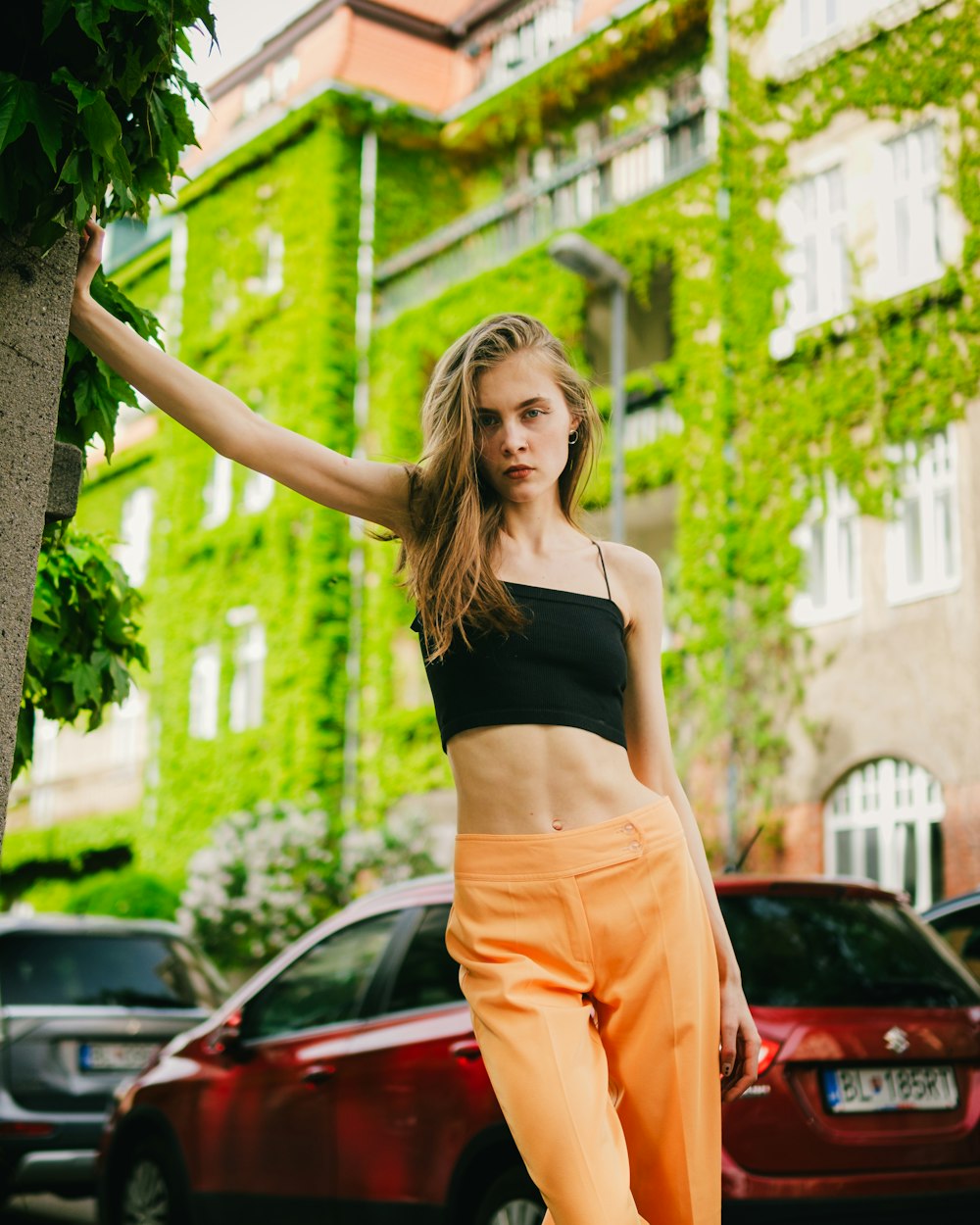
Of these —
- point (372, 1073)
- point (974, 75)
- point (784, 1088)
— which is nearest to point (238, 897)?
point (974, 75)

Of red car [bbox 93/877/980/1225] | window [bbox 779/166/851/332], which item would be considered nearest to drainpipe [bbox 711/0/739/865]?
window [bbox 779/166/851/332]

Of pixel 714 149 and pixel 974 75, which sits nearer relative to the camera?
pixel 974 75

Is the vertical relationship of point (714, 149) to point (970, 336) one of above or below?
above

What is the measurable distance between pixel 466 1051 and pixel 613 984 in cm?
316

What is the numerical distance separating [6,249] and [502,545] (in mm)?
1062

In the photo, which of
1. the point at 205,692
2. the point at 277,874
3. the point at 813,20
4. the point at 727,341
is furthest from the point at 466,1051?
the point at 205,692

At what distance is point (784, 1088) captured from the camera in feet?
18.0

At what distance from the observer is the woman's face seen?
10.7 ft

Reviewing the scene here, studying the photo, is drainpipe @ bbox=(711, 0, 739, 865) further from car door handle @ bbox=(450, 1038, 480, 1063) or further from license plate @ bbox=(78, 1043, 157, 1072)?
car door handle @ bbox=(450, 1038, 480, 1063)

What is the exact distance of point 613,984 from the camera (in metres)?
3.08

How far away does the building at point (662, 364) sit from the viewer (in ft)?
59.3

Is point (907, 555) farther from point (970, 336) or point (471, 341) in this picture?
point (471, 341)

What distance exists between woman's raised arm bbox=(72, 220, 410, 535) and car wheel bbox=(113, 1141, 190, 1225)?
17.9ft

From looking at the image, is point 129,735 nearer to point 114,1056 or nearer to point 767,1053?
point 114,1056
